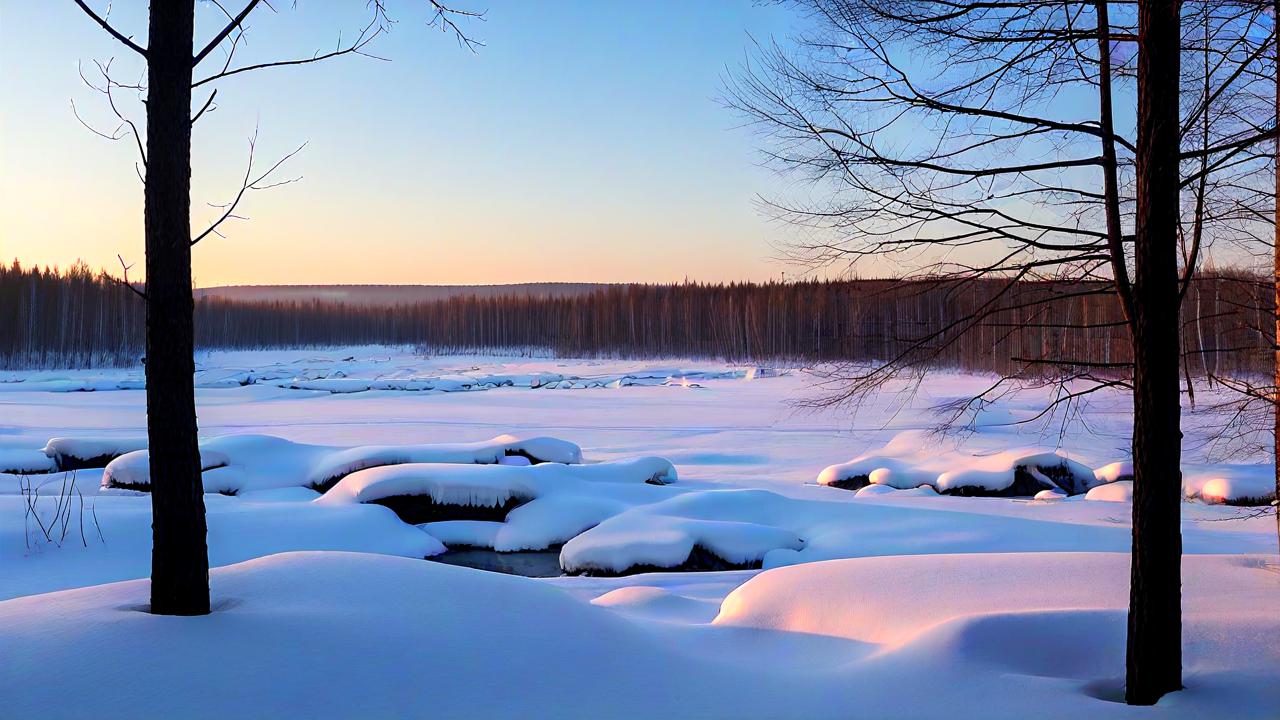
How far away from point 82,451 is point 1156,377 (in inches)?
439

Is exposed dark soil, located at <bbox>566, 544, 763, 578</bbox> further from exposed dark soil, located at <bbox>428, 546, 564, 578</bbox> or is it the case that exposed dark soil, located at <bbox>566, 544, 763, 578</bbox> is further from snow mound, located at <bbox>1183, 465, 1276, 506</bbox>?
snow mound, located at <bbox>1183, 465, 1276, 506</bbox>

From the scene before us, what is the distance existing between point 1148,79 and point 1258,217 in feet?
5.88

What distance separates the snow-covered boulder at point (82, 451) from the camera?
10.2 metres

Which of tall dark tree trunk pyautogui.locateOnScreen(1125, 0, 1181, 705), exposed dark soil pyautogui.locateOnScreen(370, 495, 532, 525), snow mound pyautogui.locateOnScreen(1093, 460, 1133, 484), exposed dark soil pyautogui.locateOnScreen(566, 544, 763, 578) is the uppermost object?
tall dark tree trunk pyautogui.locateOnScreen(1125, 0, 1181, 705)

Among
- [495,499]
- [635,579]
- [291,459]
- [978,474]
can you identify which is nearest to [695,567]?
[635,579]

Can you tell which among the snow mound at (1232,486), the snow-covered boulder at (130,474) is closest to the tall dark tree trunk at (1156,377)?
the snow mound at (1232,486)

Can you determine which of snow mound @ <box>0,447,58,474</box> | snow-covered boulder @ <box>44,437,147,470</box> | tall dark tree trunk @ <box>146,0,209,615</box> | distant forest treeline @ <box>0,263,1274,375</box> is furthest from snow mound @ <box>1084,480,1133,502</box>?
distant forest treeline @ <box>0,263,1274,375</box>

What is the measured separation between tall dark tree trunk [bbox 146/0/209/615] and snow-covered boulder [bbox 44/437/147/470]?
26.6ft

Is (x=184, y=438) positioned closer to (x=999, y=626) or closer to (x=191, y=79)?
(x=191, y=79)

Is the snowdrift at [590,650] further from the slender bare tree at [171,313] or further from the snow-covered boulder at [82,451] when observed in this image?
the snow-covered boulder at [82,451]

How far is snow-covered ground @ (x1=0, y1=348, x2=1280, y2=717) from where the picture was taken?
9.40 feet

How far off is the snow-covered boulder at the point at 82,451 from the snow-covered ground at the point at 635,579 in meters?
0.03

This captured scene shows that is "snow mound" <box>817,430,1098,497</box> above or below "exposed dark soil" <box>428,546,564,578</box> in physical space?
above

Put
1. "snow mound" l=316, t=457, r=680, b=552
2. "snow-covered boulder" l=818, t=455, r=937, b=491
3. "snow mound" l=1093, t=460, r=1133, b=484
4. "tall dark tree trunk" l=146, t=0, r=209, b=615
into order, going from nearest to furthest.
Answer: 1. "tall dark tree trunk" l=146, t=0, r=209, b=615
2. "snow mound" l=316, t=457, r=680, b=552
3. "snow mound" l=1093, t=460, r=1133, b=484
4. "snow-covered boulder" l=818, t=455, r=937, b=491
